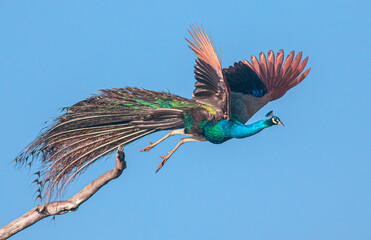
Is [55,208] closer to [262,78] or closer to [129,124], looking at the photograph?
[129,124]

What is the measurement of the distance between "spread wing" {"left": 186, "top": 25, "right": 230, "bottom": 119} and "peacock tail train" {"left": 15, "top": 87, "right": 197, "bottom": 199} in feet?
1.30

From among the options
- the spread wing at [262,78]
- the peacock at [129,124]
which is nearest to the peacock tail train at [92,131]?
the peacock at [129,124]

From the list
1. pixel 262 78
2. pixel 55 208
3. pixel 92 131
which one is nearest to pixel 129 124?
pixel 92 131

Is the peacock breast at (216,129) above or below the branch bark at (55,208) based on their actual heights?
above

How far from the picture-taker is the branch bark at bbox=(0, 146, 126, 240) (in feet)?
41.1

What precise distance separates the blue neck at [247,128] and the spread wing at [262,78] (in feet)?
4.19

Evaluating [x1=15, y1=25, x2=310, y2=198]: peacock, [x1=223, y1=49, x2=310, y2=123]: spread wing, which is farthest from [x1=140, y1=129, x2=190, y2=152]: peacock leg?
[x1=223, y1=49, x2=310, y2=123]: spread wing

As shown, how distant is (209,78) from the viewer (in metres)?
12.9

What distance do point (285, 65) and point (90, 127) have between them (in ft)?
18.2

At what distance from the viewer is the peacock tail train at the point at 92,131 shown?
1302cm

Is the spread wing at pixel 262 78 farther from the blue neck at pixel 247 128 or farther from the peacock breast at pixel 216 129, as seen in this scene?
the peacock breast at pixel 216 129

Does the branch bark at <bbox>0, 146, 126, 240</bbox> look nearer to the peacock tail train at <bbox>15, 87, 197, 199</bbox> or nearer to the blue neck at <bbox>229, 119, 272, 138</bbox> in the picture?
the peacock tail train at <bbox>15, 87, 197, 199</bbox>

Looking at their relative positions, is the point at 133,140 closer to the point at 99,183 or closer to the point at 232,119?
the point at 99,183

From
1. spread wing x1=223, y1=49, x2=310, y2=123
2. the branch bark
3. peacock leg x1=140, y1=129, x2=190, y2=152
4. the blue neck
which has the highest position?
spread wing x1=223, y1=49, x2=310, y2=123
